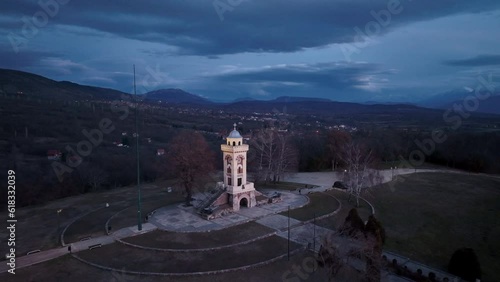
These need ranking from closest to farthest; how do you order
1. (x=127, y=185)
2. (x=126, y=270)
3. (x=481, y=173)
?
(x=126, y=270), (x=127, y=185), (x=481, y=173)

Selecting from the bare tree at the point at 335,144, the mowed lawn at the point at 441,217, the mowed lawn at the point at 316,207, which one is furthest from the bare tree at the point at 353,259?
the bare tree at the point at 335,144

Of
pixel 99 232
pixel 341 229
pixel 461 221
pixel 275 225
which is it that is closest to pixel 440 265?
pixel 341 229

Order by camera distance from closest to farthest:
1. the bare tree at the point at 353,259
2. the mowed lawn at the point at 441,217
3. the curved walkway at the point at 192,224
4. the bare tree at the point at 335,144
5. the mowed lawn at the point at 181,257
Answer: the bare tree at the point at 353,259, the mowed lawn at the point at 181,257, the curved walkway at the point at 192,224, the mowed lawn at the point at 441,217, the bare tree at the point at 335,144

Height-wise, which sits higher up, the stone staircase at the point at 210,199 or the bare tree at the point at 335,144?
the bare tree at the point at 335,144

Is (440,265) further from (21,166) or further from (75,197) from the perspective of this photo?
(21,166)

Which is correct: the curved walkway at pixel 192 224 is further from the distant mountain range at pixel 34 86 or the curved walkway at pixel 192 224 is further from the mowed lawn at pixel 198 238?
the distant mountain range at pixel 34 86

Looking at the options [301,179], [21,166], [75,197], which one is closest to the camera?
[75,197]

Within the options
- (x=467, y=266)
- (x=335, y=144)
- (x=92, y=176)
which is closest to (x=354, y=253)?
(x=467, y=266)

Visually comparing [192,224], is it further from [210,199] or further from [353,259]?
[353,259]

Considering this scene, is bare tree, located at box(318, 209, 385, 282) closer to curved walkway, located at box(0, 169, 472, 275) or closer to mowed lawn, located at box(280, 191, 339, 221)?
curved walkway, located at box(0, 169, 472, 275)
